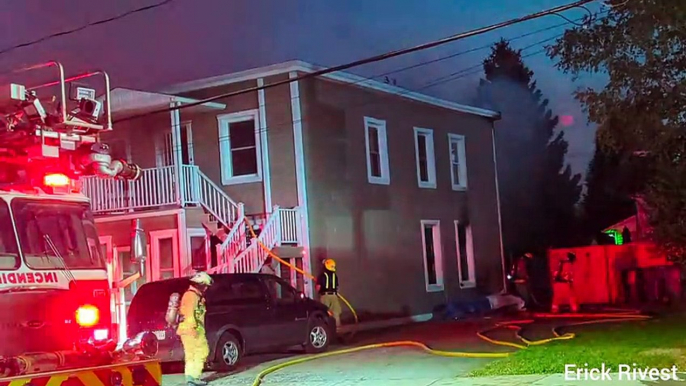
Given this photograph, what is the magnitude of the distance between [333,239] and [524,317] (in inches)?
188

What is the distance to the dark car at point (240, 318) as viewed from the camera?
13.9 m

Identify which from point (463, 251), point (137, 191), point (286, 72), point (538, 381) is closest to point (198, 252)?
point (137, 191)

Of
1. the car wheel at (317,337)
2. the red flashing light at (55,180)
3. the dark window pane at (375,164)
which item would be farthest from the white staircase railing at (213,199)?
the red flashing light at (55,180)

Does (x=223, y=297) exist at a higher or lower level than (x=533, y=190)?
lower

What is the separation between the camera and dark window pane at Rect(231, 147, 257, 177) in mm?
21484

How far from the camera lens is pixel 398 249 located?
78.3ft

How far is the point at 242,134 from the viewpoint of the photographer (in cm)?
2155

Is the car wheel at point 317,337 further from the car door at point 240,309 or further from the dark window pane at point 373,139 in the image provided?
the dark window pane at point 373,139

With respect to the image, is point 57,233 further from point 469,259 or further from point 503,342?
point 469,259

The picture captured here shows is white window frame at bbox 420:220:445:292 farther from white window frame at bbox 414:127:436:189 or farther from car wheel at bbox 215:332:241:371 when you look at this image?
car wheel at bbox 215:332:241:371

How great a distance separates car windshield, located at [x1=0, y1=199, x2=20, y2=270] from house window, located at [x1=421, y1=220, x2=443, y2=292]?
1780cm

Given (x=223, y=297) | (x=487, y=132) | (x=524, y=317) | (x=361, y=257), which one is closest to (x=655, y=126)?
(x=223, y=297)

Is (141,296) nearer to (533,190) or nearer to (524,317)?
(524,317)

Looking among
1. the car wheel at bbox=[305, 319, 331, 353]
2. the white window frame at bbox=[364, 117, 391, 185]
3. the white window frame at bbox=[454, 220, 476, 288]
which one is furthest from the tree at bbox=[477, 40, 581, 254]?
the car wheel at bbox=[305, 319, 331, 353]
